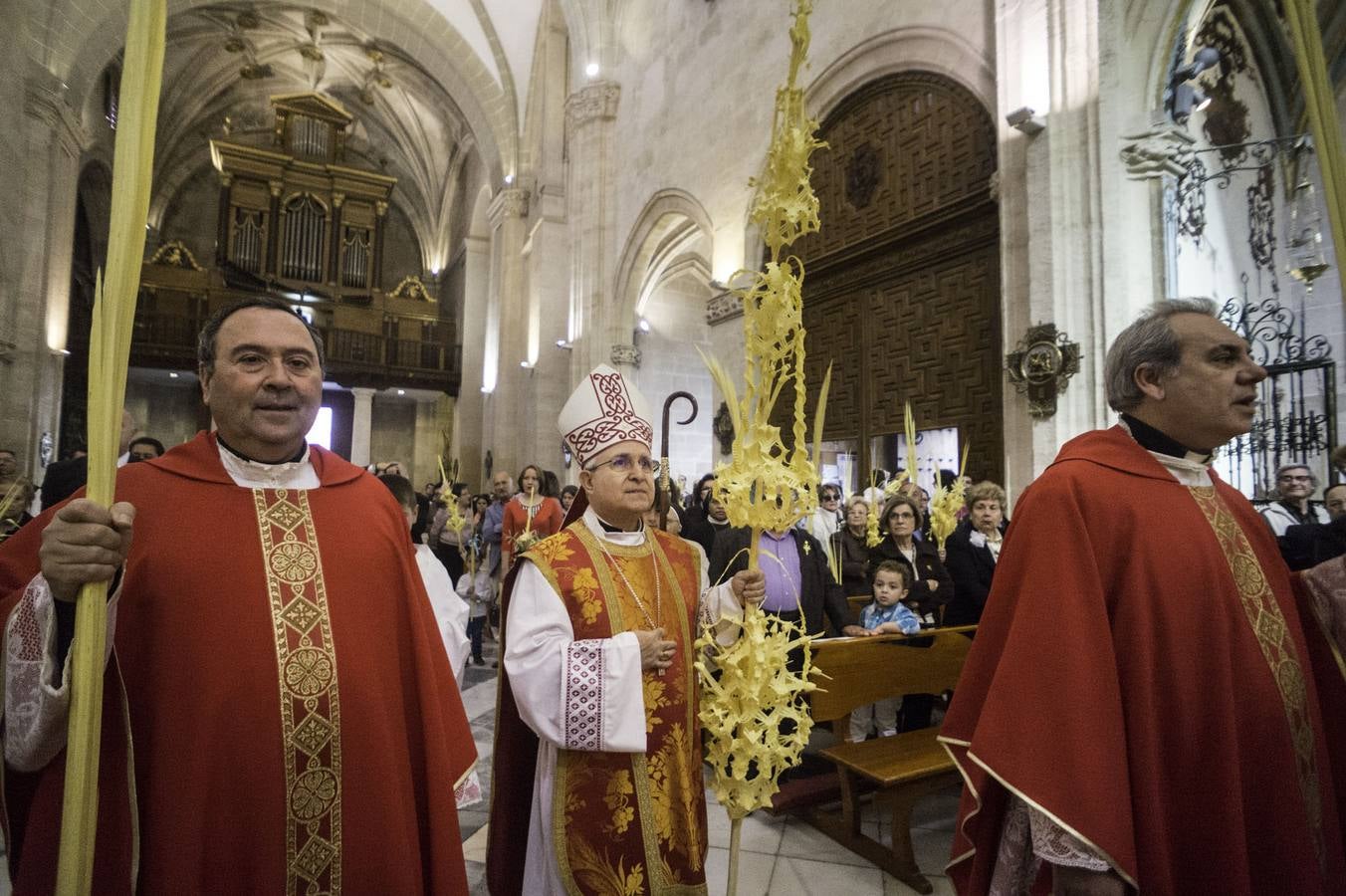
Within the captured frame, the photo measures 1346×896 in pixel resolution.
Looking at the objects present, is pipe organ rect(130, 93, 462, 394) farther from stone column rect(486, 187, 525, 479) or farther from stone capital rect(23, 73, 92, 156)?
stone capital rect(23, 73, 92, 156)

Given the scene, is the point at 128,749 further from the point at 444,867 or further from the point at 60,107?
the point at 60,107

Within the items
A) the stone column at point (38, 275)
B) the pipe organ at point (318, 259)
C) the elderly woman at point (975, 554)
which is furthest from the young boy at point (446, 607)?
the pipe organ at point (318, 259)

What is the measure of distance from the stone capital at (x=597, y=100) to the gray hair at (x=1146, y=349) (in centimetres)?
1220

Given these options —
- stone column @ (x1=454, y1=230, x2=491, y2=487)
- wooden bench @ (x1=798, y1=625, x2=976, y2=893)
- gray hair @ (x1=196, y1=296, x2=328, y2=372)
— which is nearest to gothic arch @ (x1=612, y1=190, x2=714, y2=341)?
stone column @ (x1=454, y1=230, x2=491, y2=487)

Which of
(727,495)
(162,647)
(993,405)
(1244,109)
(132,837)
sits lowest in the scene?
(132,837)

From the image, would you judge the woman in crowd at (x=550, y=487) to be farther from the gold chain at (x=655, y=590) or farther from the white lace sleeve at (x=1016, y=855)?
the white lace sleeve at (x=1016, y=855)

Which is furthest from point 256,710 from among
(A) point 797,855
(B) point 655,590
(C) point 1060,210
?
(C) point 1060,210

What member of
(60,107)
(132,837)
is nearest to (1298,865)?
(132,837)

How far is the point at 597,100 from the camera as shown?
12.3 meters

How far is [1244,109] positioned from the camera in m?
6.93

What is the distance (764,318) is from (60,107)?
12.6 metres

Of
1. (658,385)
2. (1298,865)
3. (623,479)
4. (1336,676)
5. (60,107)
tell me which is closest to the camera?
(1298,865)

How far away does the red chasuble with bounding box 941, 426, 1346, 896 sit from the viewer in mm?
1280

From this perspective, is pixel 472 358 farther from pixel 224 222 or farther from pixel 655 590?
pixel 655 590
